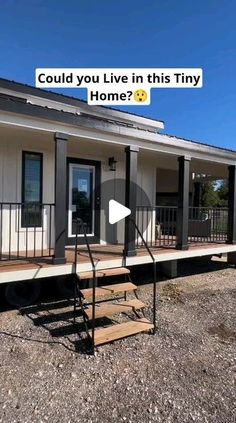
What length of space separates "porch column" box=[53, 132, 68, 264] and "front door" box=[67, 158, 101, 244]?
2.04 metres

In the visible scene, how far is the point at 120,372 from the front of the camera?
11.1ft

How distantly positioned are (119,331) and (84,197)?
12.9 ft

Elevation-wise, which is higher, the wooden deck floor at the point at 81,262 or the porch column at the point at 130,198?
the porch column at the point at 130,198

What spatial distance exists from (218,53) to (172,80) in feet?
12.5

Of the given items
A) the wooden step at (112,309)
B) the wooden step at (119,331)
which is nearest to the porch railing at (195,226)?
the wooden step at (112,309)

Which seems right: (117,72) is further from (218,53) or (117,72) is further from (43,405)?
(43,405)

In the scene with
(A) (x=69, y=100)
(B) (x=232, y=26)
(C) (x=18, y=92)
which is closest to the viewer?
(B) (x=232, y=26)

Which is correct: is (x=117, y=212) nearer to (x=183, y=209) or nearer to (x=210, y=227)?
(x=183, y=209)

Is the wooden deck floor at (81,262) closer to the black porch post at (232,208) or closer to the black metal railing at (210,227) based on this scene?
the black porch post at (232,208)

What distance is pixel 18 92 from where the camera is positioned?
23.7 feet

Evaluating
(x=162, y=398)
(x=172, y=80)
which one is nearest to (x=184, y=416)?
(x=162, y=398)

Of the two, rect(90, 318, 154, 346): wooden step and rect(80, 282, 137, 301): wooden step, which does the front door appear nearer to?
rect(80, 282, 137, 301): wooden step

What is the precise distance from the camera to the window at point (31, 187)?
654 centimetres

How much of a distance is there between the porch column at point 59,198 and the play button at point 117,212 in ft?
3.75
